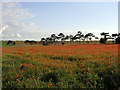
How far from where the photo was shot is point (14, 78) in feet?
21.3

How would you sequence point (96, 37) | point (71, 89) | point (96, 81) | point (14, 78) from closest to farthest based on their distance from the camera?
point (71, 89) → point (96, 81) → point (14, 78) → point (96, 37)

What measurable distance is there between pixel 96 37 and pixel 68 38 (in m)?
29.1

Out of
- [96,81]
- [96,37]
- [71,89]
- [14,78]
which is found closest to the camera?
[71,89]

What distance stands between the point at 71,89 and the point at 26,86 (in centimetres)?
202

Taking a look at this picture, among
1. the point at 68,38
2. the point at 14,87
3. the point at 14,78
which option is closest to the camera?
the point at 14,87

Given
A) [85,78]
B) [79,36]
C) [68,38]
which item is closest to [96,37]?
[79,36]

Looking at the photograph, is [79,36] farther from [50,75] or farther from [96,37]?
[50,75]

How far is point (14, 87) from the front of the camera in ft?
17.7

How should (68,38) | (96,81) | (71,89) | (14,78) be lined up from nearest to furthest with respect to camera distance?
(71,89), (96,81), (14,78), (68,38)

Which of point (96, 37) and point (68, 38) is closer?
point (96, 37)

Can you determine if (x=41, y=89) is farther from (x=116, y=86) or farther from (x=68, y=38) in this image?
(x=68, y=38)

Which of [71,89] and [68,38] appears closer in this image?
[71,89]

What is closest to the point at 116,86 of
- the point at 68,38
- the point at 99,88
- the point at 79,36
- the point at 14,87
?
the point at 99,88

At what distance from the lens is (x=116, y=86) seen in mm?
5195
